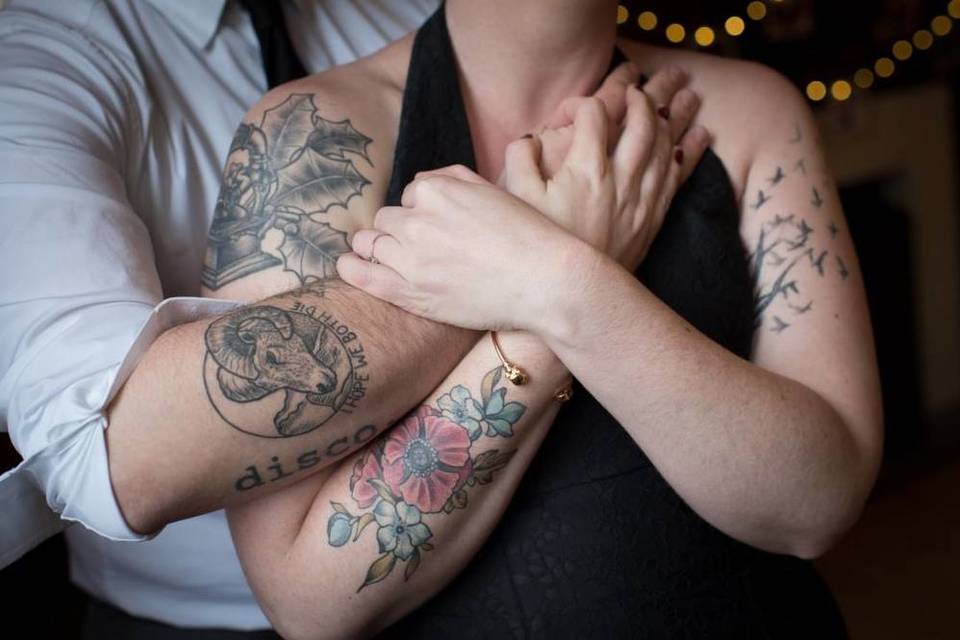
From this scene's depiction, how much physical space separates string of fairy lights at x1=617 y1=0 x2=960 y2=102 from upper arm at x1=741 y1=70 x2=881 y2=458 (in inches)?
69.2

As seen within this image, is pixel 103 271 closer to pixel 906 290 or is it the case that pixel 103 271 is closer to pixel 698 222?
pixel 698 222

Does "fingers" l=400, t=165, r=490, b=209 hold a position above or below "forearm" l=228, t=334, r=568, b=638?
above

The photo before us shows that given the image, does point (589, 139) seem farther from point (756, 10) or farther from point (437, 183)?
point (756, 10)

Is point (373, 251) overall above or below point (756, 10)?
above

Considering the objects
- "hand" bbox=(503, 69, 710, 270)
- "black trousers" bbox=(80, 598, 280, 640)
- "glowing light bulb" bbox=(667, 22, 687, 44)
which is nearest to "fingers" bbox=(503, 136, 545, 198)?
"hand" bbox=(503, 69, 710, 270)

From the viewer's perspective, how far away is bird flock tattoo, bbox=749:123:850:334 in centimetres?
118

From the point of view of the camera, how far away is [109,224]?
1.14 metres

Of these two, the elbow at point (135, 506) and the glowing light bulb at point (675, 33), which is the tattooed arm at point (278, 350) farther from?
the glowing light bulb at point (675, 33)

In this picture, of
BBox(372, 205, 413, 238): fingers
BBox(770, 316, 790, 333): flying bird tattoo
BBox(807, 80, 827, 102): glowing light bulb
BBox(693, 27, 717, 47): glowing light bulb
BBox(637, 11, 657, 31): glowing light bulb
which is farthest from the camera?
BBox(807, 80, 827, 102): glowing light bulb

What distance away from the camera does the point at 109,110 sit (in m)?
1.29

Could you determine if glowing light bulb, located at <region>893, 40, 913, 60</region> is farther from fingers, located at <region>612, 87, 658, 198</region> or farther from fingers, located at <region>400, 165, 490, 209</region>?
fingers, located at <region>400, 165, 490, 209</region>

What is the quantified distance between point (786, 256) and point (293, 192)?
55 centimetres

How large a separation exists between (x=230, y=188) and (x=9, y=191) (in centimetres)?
23

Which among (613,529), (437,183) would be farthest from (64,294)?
→ (613,529)
